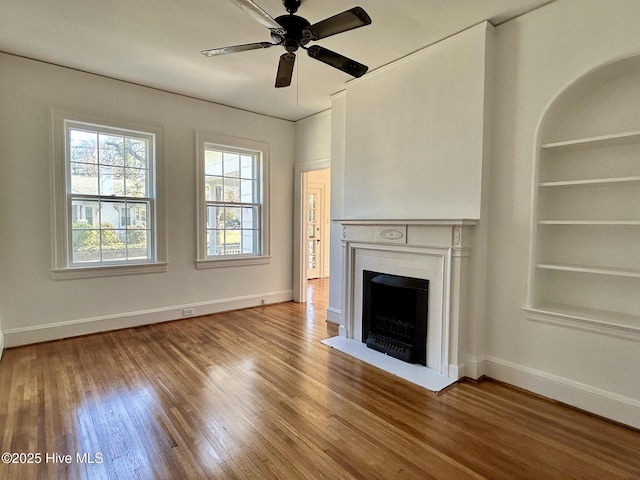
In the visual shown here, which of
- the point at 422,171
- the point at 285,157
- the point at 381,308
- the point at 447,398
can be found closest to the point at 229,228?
the point at 285,157

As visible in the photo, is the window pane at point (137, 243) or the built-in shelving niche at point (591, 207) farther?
the window pane at point (137, 243)

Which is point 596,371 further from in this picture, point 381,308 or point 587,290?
point 381,308

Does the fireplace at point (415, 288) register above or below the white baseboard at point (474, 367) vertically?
above

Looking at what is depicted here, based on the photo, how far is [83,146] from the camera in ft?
12.2

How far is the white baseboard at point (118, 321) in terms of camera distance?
3430 mm

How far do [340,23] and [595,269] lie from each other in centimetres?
232

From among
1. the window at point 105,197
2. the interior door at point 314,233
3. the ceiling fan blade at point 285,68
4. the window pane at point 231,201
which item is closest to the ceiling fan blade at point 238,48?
the ceiling fan blade at point 285,68

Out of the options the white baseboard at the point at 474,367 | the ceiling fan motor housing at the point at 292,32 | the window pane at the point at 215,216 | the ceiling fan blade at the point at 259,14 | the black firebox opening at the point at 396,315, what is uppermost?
the ceiling fan motor housing at the point at 292,32

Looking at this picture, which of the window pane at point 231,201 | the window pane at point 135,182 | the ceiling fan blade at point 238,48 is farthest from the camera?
the window pane at point 231,201

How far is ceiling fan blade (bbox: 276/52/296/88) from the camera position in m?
2.42

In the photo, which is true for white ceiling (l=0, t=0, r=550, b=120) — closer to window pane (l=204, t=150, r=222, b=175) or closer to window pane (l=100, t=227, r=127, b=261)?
window pane (l=204, t=150, r=222, b=175)

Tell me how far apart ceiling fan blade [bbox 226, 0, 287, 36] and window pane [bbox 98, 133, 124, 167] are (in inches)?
107

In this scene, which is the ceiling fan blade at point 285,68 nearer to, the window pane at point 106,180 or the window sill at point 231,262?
the window pane at point 106,180

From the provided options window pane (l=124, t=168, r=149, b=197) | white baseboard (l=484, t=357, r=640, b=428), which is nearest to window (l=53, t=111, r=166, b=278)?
window pane (l=124, t=168, r=149, b=197)
